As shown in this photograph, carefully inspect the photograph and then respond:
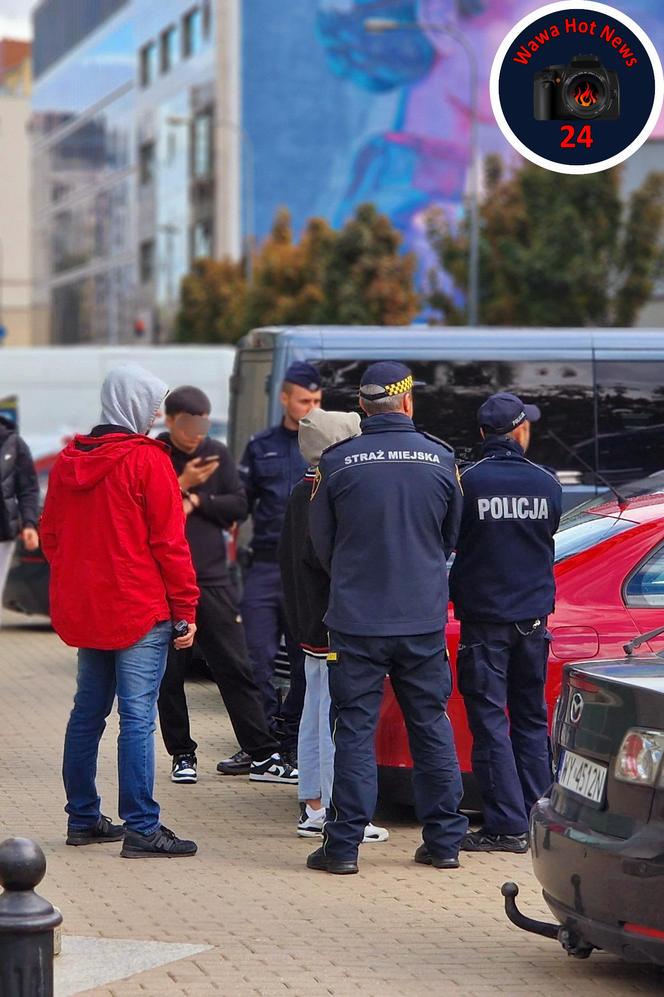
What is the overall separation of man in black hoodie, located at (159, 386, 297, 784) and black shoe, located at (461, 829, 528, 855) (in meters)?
1.75

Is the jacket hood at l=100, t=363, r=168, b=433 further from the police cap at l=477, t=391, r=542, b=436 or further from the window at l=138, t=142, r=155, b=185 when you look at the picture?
the window at l=138, t=142, r=155, b=185

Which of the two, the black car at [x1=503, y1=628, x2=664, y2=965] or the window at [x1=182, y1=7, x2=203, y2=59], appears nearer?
the black car at [x1=503, y1=628, x2=664, y2=965]

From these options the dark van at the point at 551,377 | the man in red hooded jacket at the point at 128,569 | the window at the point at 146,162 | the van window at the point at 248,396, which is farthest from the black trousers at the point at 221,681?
the window at the point at 146,162

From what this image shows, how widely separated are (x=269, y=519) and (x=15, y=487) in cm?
324

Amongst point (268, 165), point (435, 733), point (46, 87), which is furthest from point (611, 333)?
point (46, 87)

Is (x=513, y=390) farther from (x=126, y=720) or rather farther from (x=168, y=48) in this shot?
(x=168, y=48)

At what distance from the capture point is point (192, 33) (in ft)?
252

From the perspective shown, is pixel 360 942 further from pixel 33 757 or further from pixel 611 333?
pixel 611 333

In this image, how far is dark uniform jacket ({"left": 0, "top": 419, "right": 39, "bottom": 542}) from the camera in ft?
39.1

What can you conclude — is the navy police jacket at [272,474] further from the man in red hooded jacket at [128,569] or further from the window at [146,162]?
the window at [146,162]

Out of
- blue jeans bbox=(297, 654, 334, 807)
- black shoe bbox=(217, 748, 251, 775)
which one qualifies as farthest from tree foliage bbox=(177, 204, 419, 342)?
blue jeans bbox=(297, 654, 334, 807)

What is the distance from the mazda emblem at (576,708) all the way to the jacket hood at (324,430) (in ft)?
7.93

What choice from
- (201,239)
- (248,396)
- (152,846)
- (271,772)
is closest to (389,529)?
(152,846)

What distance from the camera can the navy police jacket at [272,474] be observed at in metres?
9.32
